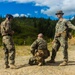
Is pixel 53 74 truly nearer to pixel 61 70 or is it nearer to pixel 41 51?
pixel 61 70

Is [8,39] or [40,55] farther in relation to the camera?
[40,55]

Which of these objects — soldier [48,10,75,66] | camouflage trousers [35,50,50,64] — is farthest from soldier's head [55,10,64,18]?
camouflage trousers [35,50,50,64]

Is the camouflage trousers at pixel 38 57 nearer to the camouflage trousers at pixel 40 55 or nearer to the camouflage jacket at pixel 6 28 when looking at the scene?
the camouflage trousers at pixel 40 55

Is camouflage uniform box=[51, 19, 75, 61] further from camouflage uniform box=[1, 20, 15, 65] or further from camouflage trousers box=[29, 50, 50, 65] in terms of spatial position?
camouflage uniform box=[1, 20, 15, 65]

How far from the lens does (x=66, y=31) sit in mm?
13375

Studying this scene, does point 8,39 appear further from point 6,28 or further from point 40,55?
point 40,55

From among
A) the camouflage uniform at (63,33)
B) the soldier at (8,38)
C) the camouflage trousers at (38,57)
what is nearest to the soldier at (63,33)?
the camouflage uniform at (63,33)

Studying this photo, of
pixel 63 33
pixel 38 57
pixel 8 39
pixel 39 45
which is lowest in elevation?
pixel 38 57

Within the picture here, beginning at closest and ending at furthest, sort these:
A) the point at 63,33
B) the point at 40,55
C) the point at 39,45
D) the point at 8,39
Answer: the point at 8,39, the point at 40,55, the point at 39,45, the point at 63,33

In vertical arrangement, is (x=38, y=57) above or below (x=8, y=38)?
below

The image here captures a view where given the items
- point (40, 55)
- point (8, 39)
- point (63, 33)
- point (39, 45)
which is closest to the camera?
point (8, 39)

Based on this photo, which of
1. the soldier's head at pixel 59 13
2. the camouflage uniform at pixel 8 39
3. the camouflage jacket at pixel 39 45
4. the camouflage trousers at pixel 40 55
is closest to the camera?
the camouflage uniform at pixel 8 39

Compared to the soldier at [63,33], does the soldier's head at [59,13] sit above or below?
above

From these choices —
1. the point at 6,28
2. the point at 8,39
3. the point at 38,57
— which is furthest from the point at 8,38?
the point at 38,57
